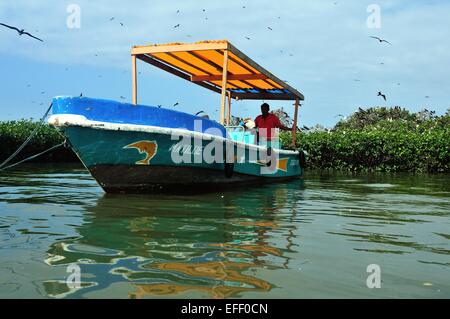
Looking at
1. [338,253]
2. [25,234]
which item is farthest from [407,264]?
[25,234]

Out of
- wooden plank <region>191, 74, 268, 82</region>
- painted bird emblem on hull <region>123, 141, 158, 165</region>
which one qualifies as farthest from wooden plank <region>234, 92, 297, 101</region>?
painted bird emblem on hull <region>123, 141, 158, 165</region>

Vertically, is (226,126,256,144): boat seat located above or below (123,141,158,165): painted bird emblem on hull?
above

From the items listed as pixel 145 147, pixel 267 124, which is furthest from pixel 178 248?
pixel 267 124

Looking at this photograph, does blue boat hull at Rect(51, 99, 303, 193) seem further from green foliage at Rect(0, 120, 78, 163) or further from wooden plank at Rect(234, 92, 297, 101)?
green foliage at Rect(0, 120, 78, 163)

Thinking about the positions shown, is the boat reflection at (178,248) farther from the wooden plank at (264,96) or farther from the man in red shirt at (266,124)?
the wooden plank at (264,96)

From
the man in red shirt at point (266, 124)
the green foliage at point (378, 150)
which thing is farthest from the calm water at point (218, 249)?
the green foliage at point (378, 150)

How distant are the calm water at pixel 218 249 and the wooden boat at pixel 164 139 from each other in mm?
717

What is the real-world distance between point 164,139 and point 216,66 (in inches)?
122

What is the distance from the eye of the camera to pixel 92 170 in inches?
264

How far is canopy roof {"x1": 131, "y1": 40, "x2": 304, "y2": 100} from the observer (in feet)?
24.9

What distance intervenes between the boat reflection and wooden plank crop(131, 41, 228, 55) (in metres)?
2.81

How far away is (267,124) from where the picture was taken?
9875 mm

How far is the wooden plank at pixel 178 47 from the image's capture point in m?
7.36
